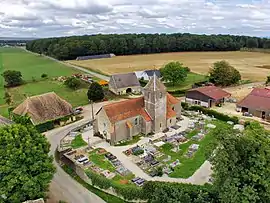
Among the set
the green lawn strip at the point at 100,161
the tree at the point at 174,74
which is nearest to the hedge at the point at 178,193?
the green lawn strip at the point at 100,161

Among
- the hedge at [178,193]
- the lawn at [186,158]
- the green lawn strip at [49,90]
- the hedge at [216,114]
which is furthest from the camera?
the green lawn strip at [49,90]

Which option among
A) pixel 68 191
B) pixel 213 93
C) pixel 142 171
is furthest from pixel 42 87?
pixel 142 171

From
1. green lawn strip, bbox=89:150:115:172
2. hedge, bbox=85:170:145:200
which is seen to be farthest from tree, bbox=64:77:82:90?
hedge, bbox=85:170:145:200

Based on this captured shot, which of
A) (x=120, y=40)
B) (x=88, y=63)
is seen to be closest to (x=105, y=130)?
(x=88, y=63)

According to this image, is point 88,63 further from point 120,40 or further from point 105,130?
point 105,130

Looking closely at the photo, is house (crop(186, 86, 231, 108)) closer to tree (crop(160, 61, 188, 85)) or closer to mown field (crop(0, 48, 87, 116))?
tree (crop(160, 61, 188, 85))

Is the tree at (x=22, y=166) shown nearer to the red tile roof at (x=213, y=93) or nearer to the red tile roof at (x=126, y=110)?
the red tile roof at (x=126, y=110)

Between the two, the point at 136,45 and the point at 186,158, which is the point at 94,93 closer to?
the point at 186,158
